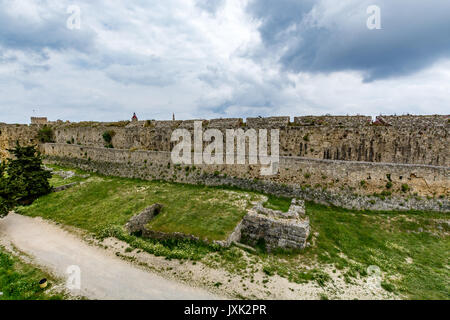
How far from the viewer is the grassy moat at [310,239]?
770 centimetres

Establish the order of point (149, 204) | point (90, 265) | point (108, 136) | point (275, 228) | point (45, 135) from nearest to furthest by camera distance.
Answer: point (90, 265) → point (275, 228) → point (149, 204) → point (108, 136) → point (45, 135)

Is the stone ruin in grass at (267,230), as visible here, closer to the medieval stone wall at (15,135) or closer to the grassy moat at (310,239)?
the grassy moat at (310,239)

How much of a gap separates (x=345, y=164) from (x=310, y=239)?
19.4 feet

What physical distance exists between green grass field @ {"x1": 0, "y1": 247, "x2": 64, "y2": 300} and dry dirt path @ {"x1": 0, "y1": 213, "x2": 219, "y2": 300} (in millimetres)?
455

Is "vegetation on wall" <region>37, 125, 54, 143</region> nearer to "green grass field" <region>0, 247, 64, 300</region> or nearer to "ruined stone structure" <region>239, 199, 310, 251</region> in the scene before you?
"green grass field" <region>0, 247, 64, 300</region>

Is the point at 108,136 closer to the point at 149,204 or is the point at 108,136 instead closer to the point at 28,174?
the point at 28,174

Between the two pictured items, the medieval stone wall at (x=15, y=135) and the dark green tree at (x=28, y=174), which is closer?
the dark green tree at (x=28, y=174)

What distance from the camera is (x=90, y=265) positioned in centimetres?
853

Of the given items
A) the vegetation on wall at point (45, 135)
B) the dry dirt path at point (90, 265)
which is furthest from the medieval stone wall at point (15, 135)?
the dry dirt path at point (90, 265)

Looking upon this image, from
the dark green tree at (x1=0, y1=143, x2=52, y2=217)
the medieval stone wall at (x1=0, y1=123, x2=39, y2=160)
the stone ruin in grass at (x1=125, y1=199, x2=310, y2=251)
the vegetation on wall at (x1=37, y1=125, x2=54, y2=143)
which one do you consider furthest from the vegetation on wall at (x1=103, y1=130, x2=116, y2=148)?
the stone ruin in grass at (x1=125, y1=199, x2=310, y2=251)

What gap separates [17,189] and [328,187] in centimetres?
2139

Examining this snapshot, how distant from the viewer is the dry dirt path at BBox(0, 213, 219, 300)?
22.5 ft

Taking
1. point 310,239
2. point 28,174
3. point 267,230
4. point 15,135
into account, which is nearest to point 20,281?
point 267,230

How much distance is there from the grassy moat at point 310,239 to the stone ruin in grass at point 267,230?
0.36 metres
